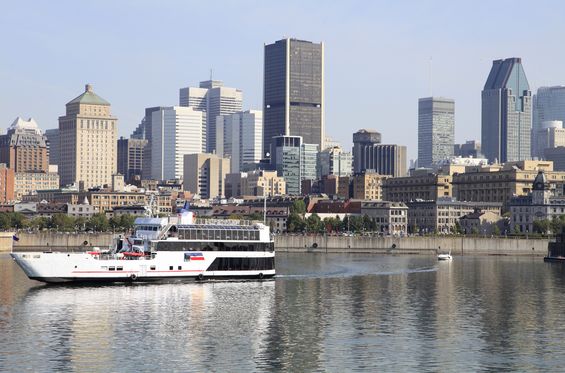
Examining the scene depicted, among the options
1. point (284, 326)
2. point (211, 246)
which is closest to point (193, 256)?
point (211, 246)

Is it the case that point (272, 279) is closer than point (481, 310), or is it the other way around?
point (481, 310)

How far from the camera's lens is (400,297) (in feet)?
382

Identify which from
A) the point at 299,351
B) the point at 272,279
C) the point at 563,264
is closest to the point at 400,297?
the point at 272,279

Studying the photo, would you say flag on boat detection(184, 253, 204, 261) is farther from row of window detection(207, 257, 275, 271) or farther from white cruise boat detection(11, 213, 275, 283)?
row of window detection(207, 257, 275, 271)

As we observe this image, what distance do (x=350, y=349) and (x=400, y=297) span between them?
3757cm

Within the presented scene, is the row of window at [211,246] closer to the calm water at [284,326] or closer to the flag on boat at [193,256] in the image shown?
the flag on boat at [193,256]

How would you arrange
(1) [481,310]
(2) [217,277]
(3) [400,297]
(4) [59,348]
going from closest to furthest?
(4) [59,348] < (1) [481,310] < (3) [400,297] < (2) [217,277]

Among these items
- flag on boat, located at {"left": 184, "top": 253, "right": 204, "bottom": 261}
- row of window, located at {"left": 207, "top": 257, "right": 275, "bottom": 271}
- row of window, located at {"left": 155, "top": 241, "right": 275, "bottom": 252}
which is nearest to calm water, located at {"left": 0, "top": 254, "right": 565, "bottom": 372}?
row of window, located at {"left": 207, "top": 257, "right": 275, "bottom": 271}

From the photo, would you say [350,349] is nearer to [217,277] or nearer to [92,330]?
[92,330]

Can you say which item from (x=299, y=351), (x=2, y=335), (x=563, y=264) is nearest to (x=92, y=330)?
(x=2, y=335)

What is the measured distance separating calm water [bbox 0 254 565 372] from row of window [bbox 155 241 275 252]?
4.10 metres

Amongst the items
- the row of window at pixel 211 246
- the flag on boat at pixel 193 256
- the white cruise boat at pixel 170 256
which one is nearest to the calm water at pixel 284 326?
the white cruise boat at pixel 170 256

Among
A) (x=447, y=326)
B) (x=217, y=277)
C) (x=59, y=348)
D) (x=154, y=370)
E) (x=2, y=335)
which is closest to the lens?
(x=154, y=370)

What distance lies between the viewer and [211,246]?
127 m
